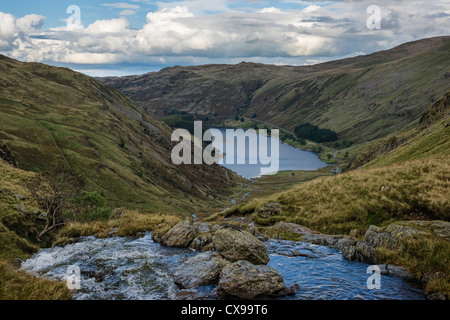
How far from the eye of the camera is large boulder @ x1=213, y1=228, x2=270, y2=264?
19.2 meters

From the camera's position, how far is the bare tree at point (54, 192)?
28.8 m

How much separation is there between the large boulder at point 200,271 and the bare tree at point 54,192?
14.8 m

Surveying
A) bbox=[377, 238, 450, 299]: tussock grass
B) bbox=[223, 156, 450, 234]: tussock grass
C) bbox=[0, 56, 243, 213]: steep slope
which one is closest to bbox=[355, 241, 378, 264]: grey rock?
bbox=[377, 238, 450, 299]: tussock grass

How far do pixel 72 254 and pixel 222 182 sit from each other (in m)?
173

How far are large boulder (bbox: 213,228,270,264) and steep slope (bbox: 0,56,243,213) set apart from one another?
223 feet

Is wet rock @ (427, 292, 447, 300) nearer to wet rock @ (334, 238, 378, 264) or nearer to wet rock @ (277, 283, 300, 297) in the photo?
wet rock @ (334, 238, 378, 264)

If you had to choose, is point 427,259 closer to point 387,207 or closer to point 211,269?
point 387,207

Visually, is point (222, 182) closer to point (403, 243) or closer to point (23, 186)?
point (23, 186)

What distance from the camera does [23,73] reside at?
606 feet

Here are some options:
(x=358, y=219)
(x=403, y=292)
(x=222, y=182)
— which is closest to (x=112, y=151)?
(x=222, y=182)

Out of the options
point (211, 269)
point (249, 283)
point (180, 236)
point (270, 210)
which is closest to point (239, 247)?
point (211, 269)

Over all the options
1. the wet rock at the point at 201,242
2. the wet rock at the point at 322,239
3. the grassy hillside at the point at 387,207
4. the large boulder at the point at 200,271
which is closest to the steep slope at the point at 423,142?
the grassy hillside at the point at 387,207

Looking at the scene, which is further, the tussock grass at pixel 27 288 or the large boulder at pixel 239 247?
the large boulder at pixel 239 247

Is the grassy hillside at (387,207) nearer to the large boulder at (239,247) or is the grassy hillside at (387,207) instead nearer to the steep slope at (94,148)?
the large boulder at (239,247)
